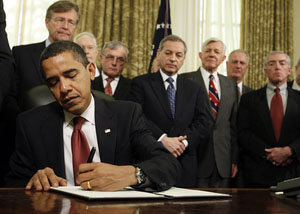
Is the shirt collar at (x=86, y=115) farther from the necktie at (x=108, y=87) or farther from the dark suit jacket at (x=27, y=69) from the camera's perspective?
the necktie at (x=108, y=87)

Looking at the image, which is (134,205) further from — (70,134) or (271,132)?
(271,132)

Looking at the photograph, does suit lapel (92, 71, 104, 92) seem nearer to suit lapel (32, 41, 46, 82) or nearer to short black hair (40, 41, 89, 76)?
suit lapel (32, 41, 46, 82)

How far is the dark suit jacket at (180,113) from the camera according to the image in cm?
364

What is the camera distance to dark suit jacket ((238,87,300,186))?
12.6 ft

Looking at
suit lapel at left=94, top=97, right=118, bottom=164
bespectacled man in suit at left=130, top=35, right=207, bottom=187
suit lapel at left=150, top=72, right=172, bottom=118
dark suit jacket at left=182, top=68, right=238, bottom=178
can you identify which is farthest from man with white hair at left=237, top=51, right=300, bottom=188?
suit lapel at left=94, top=97, right=118, bottom=164

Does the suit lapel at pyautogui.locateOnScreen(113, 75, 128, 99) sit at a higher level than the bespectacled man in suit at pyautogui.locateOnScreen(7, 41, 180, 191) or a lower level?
higher

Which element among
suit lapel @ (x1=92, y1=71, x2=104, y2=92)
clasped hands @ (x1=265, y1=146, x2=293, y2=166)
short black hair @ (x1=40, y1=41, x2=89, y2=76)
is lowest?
clasped hands @ (x1=265, y1=146, x2=293, y2=166)

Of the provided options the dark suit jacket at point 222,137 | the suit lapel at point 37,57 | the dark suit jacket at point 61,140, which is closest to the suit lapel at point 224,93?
the dark suit jacket at point 222,137

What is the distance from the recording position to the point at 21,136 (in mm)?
1996

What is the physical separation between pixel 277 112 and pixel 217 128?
607mm

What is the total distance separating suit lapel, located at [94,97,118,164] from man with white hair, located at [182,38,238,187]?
196 cm

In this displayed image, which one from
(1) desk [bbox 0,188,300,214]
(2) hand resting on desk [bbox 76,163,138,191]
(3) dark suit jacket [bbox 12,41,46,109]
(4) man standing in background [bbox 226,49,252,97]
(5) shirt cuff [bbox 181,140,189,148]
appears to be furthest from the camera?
(4) man standing in background [bbox 226,49,252,97]

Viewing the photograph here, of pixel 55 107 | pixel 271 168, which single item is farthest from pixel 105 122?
pixel 271 168

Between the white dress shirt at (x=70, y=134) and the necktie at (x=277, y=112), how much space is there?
245 centimetres
